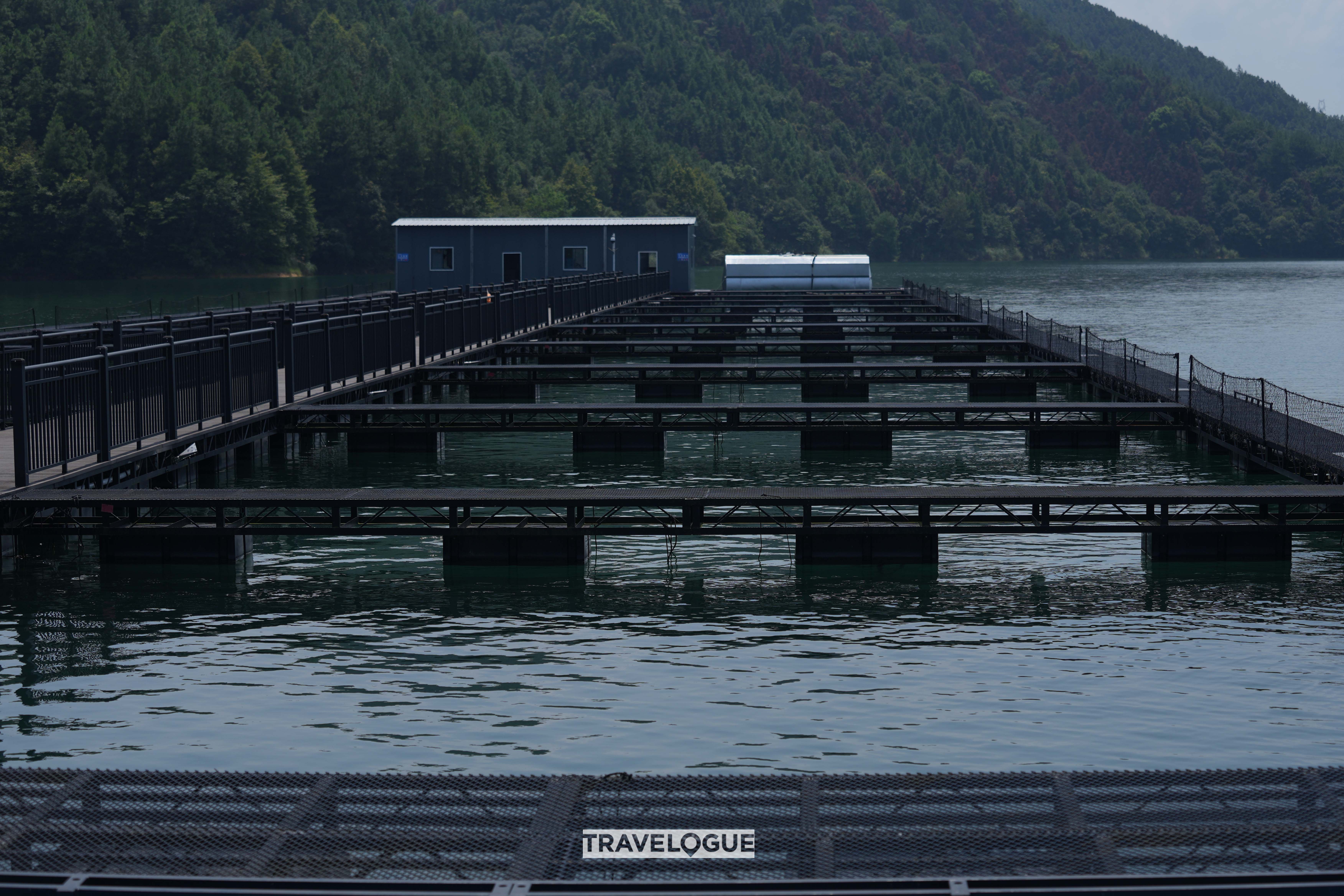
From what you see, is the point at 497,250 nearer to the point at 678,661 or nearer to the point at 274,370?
the point at 274,370

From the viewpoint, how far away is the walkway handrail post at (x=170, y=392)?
26.6 metres

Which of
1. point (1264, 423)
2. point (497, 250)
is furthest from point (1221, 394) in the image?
point (497, 250)

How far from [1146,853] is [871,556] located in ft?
43.5

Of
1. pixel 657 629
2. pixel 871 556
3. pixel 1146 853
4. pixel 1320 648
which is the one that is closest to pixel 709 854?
pixel 1146 853

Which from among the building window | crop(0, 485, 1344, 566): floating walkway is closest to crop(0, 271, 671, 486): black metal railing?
crop(0, 485, 1344, 566): floating walkway

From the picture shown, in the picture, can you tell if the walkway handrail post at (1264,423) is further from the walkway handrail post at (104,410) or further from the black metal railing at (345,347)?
the walkway handrail post at (104,410)

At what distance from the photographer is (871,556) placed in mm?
22500

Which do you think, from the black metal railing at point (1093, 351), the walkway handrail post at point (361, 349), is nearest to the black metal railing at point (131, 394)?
the walkway handrail post at point (361, 349)

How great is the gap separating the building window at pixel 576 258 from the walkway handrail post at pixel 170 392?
66.6 metres

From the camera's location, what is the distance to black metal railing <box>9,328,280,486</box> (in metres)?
22.6

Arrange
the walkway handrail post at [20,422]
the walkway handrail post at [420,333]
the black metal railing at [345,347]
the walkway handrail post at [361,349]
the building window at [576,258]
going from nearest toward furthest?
the walkway handrail post at [20,422], the black metal railing at [345,347], the walkway handrail post at [361,349], the walkway handrail post at [420,333], the building window at [576,258]

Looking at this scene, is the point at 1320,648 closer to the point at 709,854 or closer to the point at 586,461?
the point at 709,854

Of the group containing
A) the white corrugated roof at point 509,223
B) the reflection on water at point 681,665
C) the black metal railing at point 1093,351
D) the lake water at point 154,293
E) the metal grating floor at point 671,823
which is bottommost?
the reflection on water at point 681,665

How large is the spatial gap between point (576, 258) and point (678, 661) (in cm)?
7754
